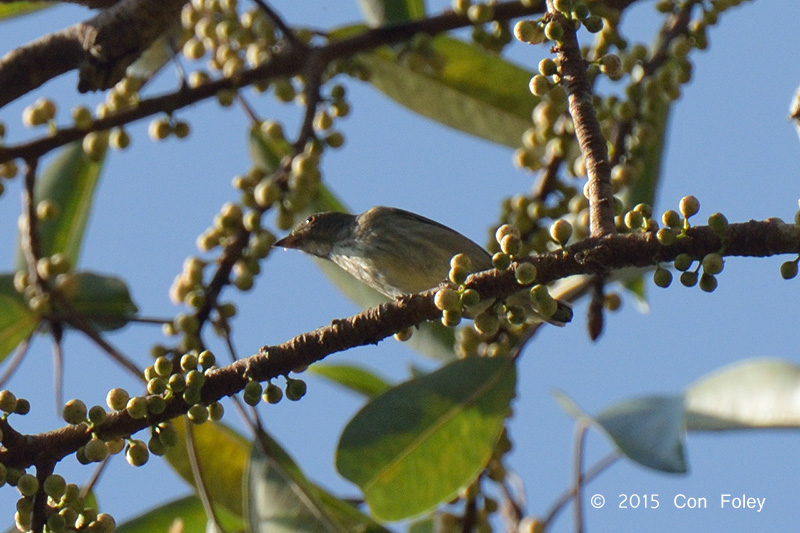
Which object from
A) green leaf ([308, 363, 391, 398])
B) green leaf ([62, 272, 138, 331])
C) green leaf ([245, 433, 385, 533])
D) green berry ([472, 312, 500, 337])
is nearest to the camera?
green berry ([472, 312, 500, 337])

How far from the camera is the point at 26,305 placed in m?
3.58

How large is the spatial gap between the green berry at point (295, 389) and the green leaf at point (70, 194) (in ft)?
9.17

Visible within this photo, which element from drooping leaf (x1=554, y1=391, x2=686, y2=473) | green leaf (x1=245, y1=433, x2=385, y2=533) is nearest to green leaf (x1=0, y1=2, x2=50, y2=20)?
green leaf (x1=245, y1=433, x2=385, y2=533)

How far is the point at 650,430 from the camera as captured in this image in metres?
3.26

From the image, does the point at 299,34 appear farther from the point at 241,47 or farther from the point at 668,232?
the point at 668,232

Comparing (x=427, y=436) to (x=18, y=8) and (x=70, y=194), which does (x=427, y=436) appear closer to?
(x=70, y=194)

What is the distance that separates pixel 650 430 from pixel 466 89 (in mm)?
1830

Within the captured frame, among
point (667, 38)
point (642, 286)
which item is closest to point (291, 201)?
point (667, 38)

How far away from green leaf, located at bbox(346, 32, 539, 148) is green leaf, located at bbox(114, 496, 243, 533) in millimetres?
1917

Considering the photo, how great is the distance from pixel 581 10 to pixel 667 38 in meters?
1.54

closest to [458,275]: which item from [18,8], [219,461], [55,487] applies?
[55,487]

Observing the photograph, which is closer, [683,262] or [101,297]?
[683,262]

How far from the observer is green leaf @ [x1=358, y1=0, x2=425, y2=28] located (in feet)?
13.0

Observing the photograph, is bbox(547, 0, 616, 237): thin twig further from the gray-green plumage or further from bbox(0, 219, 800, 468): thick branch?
the gray-green plumage
